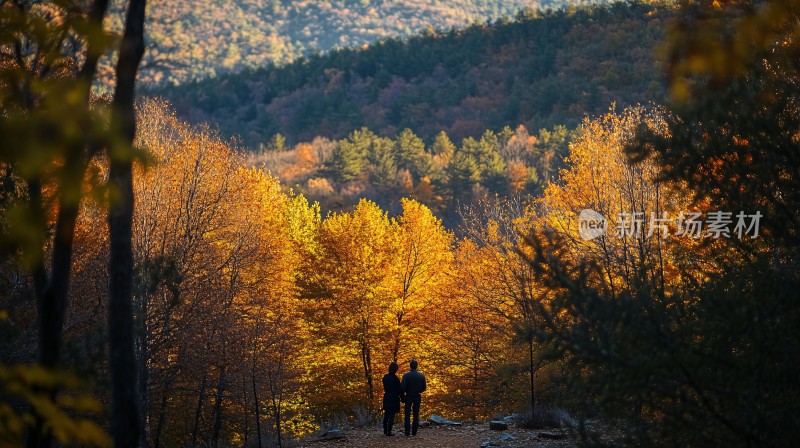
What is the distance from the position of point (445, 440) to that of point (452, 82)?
373ft

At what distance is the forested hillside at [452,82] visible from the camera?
101062mm

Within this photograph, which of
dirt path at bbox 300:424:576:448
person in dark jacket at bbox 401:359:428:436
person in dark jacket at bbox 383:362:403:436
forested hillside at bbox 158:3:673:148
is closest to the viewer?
dirt path at bbox 300:424:576:448

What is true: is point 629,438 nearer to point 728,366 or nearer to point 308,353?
point 728,366

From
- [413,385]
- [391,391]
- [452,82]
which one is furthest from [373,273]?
[452,82]

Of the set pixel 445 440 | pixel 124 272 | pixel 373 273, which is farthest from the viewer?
pixel 373 273

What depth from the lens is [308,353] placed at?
2847cm

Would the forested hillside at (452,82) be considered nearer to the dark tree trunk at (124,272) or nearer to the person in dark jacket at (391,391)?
the person in dark jacket at (391,391)

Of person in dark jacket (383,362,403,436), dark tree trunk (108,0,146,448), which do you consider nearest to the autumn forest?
dark tree trunk (108,0,146,448)

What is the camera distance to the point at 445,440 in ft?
48.0

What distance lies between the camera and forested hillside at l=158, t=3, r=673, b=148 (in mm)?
101062

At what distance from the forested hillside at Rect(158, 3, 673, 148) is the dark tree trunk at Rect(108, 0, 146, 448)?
88110 mm

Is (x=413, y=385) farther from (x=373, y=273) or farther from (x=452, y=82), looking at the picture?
(x=452, y=82)

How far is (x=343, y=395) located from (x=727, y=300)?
22844 millimetres

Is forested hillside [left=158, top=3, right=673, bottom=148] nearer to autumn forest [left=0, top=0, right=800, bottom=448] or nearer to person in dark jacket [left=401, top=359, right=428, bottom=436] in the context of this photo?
autumn forest [left=0, top=0, right=800, bottom=448]
